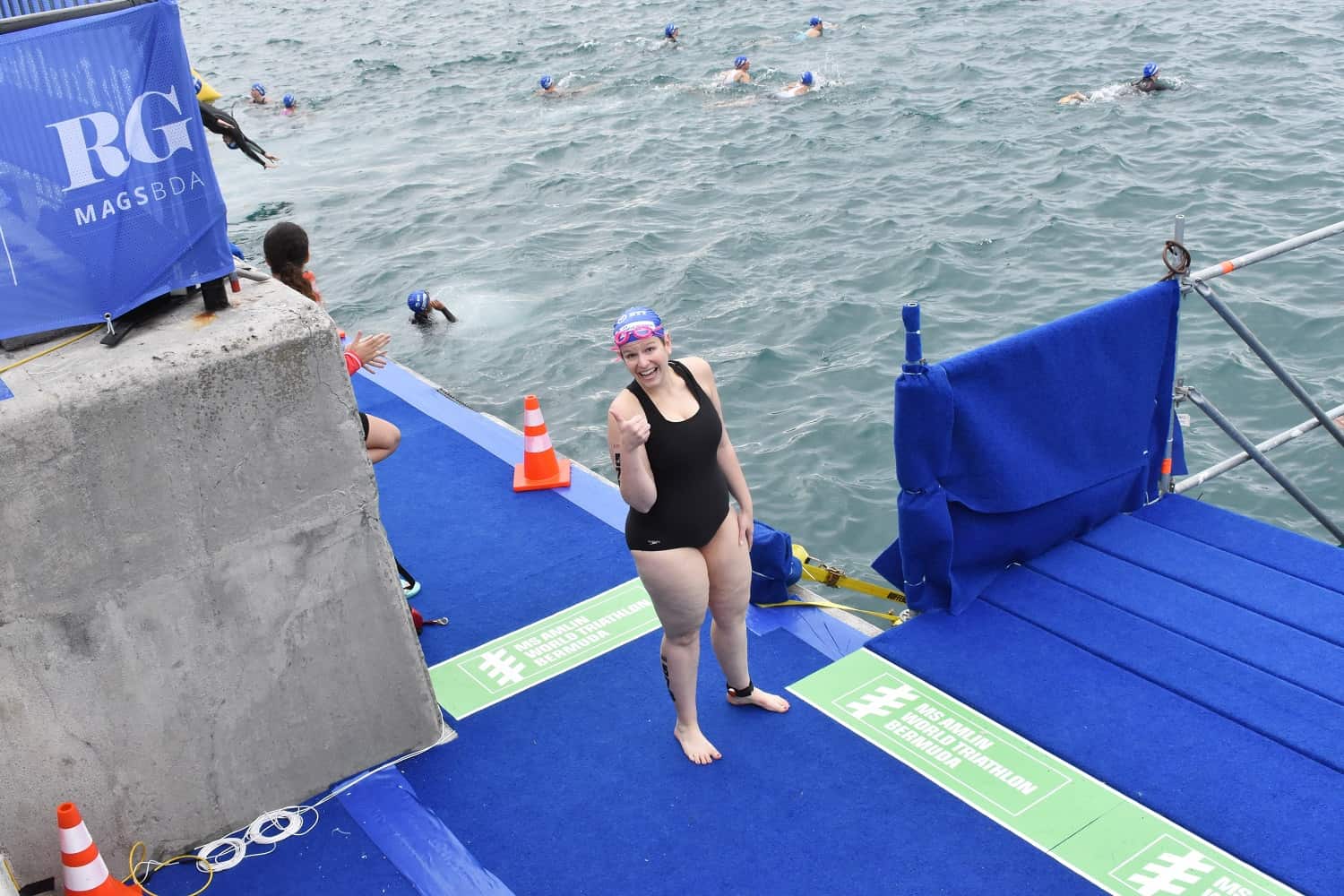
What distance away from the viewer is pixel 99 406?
4613 millimetres

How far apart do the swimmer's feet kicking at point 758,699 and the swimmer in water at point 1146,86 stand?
16.8 m

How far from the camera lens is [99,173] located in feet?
15.1

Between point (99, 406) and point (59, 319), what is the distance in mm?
439

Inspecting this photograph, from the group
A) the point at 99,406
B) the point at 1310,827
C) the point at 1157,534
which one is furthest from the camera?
the point at 1157,534

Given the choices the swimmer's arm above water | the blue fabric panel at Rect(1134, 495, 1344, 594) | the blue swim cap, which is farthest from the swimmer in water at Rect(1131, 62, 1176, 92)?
the swimmer's arm above water

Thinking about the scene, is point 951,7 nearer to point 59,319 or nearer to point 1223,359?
point 1223,359

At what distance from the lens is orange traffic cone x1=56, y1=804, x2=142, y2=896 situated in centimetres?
455

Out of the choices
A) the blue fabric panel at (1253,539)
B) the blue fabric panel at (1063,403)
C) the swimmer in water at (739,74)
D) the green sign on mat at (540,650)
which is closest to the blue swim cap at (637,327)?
the blue fabric panel at (1063,403)

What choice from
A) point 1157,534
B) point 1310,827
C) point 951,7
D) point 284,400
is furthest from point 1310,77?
point 284,400

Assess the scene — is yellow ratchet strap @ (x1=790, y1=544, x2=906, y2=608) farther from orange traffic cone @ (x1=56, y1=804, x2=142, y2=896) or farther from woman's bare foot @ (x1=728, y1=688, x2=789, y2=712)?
orange traffic cone @ (x1=56, y1=804, x2=142, y2=896)

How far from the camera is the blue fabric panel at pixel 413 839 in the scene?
16.8 feet

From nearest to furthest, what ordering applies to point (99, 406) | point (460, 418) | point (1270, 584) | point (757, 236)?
point (99, 406) → point (1270, 584) → point (460, 418) → point (757, 236)

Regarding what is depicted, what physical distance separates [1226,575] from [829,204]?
1122cm

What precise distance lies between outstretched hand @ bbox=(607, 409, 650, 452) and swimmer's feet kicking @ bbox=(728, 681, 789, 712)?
167 cm
